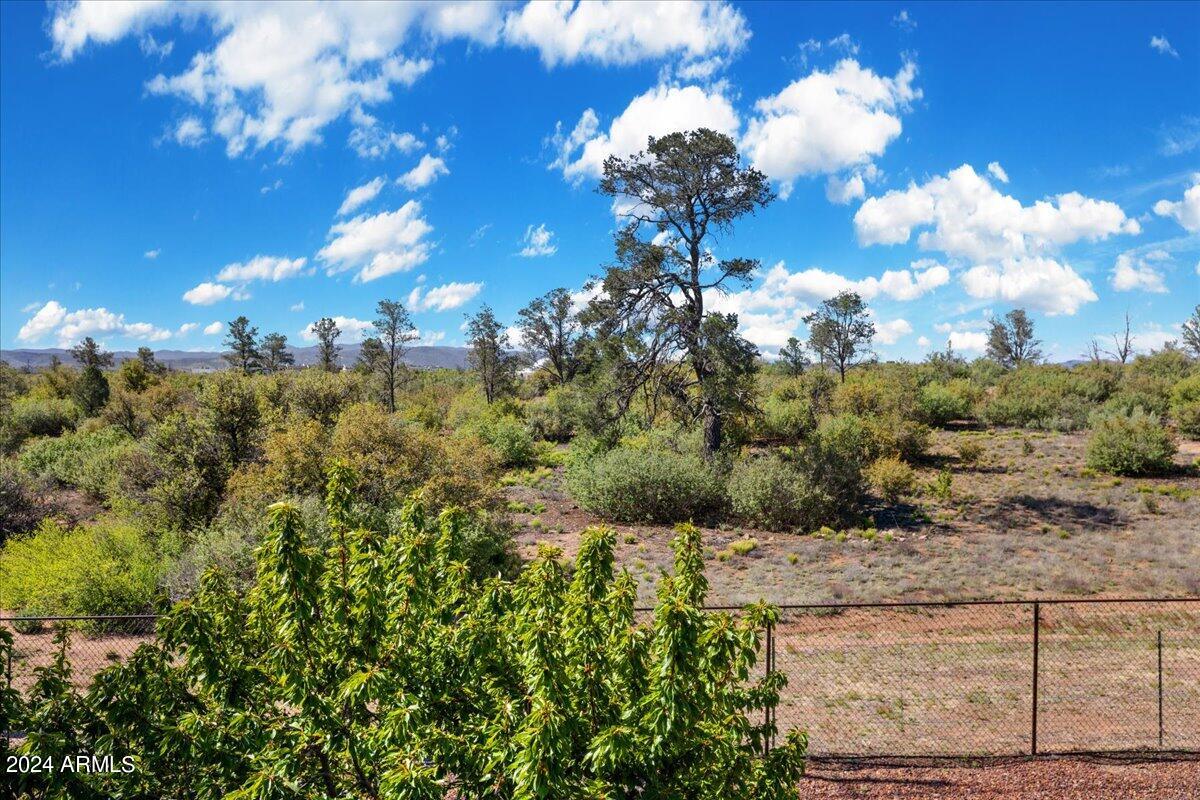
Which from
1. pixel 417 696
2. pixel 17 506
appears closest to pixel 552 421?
pixel 17 506

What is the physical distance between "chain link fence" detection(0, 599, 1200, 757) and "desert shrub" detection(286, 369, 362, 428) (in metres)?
11.9

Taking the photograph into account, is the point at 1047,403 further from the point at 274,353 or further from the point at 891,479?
the point at 274,353

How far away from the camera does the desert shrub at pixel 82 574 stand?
13.8 m

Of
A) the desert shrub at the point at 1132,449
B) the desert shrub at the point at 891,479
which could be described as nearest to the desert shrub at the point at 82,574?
the desert shrub at the point at 891,479

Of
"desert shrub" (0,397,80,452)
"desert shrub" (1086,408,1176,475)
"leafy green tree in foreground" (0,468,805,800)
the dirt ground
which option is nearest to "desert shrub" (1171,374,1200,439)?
Answer: "desert shrub" (1086,408,1176,475)

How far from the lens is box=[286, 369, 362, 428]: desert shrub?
2508 cm

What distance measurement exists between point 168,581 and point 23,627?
10.8 ft

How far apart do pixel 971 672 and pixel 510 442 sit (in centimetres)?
2895

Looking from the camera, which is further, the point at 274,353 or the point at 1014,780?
the point at 274,353

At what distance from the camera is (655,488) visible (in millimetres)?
23812

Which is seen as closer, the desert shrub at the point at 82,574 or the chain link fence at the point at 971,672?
the chain link fence at the point at 971,672

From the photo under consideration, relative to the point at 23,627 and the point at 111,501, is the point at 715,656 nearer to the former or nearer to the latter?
the point at 23,627

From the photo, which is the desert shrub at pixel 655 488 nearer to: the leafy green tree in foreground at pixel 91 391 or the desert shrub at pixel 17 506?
the desert shrub at pixel 17 506

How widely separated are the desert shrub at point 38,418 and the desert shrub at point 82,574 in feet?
94.4
